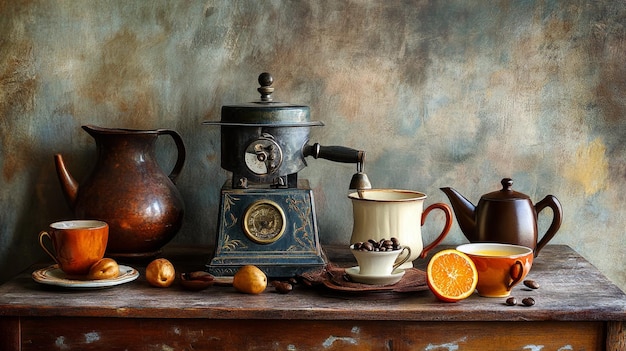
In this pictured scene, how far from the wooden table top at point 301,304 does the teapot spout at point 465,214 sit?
0.25 m

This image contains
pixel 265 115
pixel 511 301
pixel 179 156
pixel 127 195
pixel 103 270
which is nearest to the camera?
pixel 511 301

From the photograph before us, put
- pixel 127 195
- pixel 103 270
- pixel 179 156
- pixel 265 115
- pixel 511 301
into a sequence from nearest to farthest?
pixel 511 301 < pixel 103 270 < pixel 265 115 < pixel 127 195 < pixel 179 156

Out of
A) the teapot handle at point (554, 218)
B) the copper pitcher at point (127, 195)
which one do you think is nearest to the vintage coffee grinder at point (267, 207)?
the copper pitcher at point (127, 195)

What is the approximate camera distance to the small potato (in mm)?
1634

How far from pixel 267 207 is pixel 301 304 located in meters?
0.30

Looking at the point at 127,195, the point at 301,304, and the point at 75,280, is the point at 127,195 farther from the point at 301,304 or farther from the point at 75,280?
the point at 301,304

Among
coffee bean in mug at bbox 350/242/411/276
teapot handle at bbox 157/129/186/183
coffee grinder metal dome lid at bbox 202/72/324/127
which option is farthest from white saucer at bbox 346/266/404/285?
teapot handle at bbox 157/129/186/183

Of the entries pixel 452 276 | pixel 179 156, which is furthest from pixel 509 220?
pixel 179 156

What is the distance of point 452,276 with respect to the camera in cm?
157

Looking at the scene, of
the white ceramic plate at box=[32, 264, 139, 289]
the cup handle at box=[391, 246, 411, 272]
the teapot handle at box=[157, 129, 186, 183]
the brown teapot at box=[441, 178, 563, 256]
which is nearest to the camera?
the white ceramic plate at box=[32, 264, 139, 289]

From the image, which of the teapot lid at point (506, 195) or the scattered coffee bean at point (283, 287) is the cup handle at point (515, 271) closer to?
the teapot lid at point (506, 195)

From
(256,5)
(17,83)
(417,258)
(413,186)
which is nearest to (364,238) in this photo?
(417,258)

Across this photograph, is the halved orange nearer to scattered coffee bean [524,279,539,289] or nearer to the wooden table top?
the wooden table top

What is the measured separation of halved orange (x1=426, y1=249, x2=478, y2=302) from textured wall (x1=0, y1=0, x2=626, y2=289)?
22.9 inches
